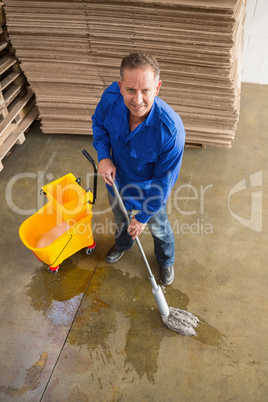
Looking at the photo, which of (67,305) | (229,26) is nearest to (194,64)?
(229,26)

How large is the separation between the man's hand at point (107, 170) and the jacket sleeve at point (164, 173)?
0.34 m

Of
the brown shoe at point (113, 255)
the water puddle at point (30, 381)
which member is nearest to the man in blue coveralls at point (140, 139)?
the brown shoe at point (113, 255)

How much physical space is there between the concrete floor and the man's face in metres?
1.83

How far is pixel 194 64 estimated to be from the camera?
146 inches

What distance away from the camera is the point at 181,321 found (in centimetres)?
289

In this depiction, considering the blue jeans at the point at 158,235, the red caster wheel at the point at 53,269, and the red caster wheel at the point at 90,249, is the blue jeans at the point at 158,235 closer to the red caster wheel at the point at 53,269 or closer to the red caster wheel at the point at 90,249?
the red caster wheel at the point at 90,249

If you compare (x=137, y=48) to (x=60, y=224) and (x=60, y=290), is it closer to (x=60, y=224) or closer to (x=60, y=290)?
(x=60, y=224)

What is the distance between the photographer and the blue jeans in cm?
287

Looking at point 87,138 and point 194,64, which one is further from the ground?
point 194,64

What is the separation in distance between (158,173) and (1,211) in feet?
7.77

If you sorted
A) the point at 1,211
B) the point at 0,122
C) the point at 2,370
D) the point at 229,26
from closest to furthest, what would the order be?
the point at 2,370, the point at 229,26, the point at 1,211, the point at 0,122

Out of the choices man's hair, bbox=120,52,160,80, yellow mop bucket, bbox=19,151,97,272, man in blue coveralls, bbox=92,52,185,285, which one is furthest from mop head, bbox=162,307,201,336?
man's hair, bbox=120,52,160,80

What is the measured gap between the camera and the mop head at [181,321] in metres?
2.87

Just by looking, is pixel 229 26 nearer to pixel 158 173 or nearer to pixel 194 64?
pixel 194 64
